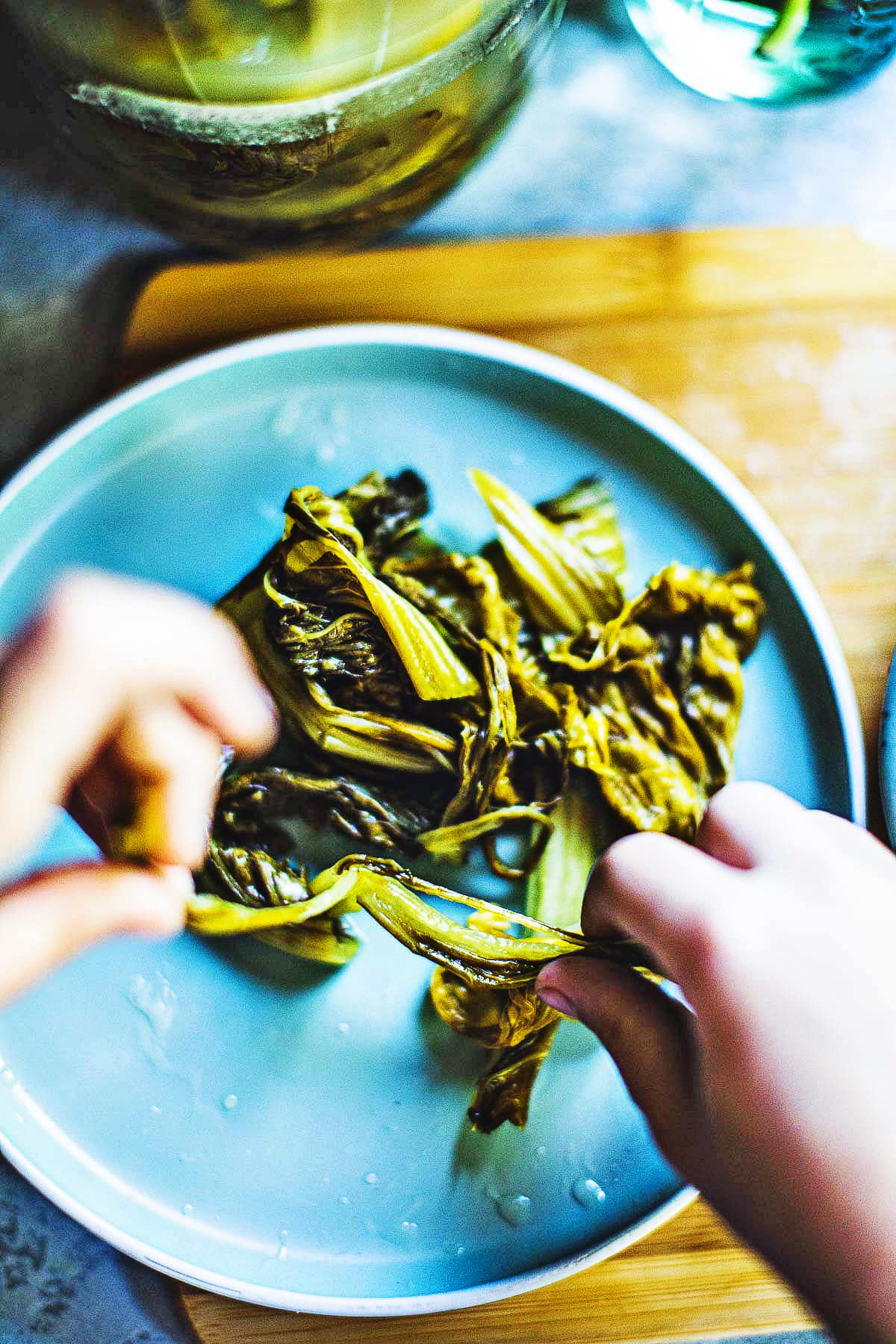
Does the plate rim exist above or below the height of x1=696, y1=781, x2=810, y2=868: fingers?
below

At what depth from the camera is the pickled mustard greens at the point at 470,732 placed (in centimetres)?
66

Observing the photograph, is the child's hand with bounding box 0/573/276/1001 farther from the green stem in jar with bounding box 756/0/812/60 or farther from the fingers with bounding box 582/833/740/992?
the green stem in jar with bounding box 756/0/812/60

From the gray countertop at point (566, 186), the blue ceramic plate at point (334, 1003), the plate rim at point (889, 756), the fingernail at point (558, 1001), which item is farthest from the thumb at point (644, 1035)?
the gray countertop at point (566, 186)

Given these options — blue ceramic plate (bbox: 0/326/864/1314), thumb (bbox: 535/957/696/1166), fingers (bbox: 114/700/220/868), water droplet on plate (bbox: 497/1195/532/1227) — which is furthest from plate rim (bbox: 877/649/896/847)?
fingers (bbox: 114/700/220/868)

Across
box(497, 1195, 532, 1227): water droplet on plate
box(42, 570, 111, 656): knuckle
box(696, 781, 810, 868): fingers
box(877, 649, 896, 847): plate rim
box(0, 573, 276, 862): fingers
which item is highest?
box(42, 570, 111, 656): knuckle

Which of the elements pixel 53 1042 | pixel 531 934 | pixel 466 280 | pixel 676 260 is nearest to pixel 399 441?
pixel 466 280

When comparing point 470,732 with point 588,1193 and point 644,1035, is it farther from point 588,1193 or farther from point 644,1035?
Answer: point 588,1193

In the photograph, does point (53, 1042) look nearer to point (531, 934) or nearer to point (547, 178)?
point (531, 934)

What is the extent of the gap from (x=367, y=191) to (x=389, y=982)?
0.53 m

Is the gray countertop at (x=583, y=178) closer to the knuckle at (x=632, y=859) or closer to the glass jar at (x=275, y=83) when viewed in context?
the glass jar at (x=275, y=83)

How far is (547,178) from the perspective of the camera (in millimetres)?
885

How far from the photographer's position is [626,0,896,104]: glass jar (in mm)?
683

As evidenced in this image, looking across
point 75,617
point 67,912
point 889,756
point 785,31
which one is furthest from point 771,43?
point 67,912

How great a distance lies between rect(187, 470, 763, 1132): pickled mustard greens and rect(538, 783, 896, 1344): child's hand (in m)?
0.09
